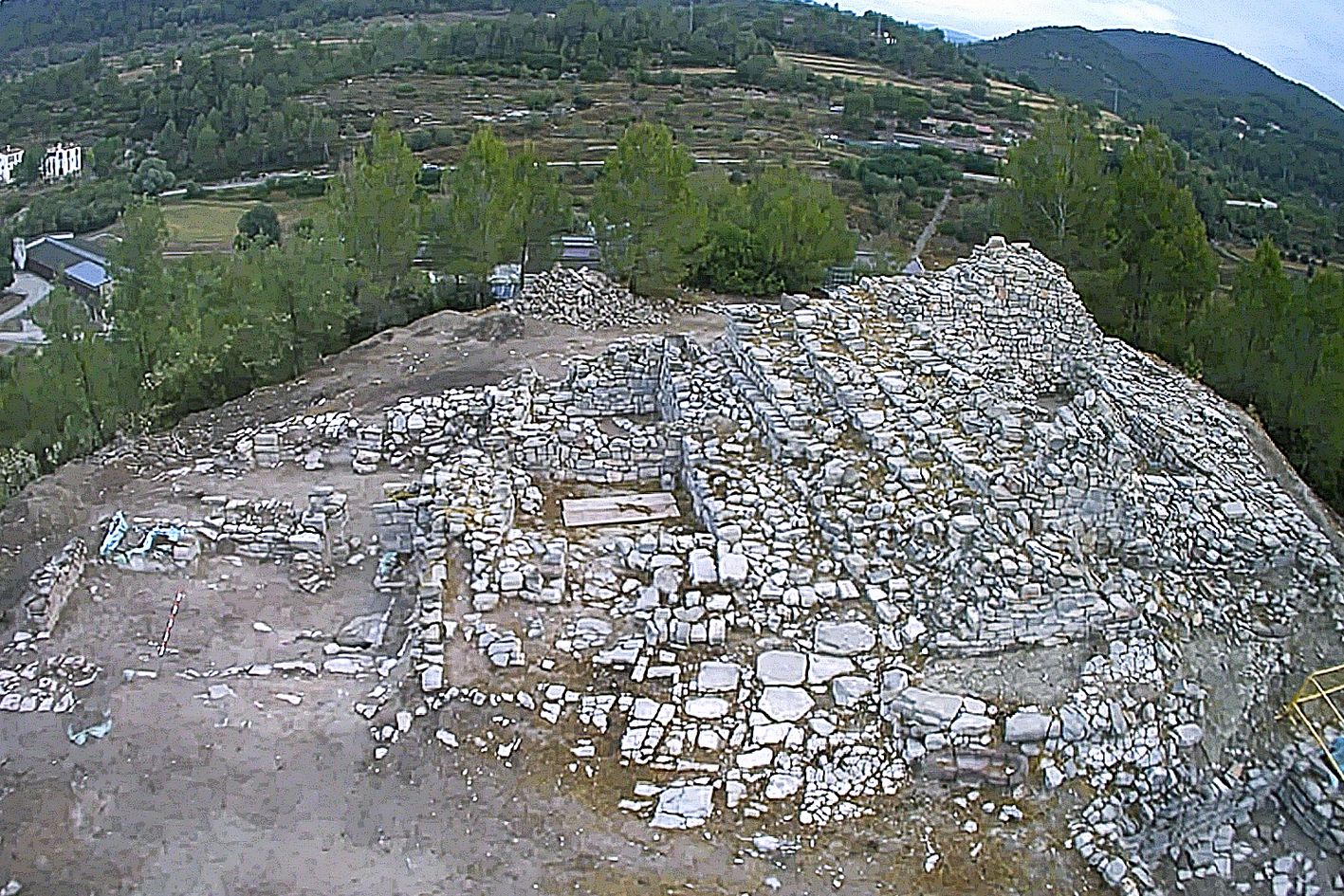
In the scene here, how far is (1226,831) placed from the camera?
8.57 m

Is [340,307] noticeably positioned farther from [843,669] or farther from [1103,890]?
[1103,890]

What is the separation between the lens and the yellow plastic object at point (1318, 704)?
9.28 meters

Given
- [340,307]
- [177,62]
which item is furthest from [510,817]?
[177,62]

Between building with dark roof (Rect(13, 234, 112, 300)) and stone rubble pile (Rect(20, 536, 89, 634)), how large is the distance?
113 feet

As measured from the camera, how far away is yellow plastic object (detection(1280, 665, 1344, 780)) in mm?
9281

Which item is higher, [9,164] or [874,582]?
[874,582]

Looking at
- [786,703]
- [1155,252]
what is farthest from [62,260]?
[786,703]

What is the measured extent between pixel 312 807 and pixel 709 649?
11.8 feet

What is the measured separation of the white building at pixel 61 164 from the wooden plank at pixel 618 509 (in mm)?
60725

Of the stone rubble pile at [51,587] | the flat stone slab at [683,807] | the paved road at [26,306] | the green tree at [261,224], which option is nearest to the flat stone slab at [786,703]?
the flat stone slab at [683,807]

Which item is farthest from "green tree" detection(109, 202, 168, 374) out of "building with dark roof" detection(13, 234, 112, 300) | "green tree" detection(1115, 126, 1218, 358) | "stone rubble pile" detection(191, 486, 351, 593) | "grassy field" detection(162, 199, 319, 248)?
"building with dark roof" detection(13, 234, 112, 300)

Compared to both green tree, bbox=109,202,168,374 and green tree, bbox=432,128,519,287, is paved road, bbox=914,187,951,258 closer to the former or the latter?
green tree, bbox=432,128,519,287

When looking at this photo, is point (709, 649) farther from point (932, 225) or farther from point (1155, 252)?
point (932, 225)

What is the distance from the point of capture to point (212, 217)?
166 ft
